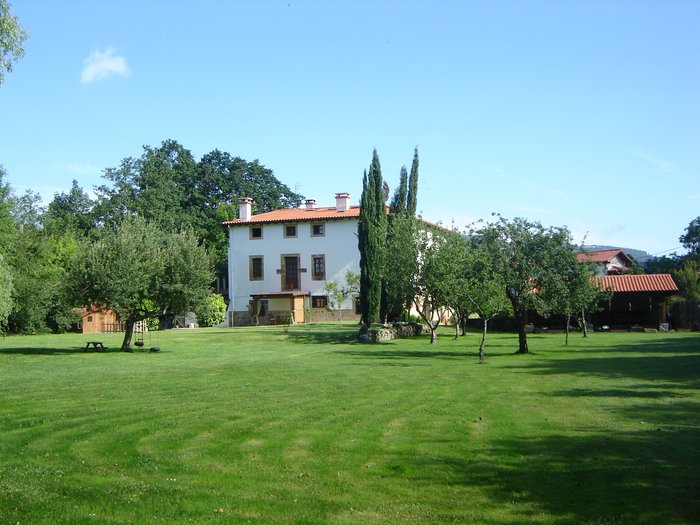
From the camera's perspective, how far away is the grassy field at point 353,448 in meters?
6.96

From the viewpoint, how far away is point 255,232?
61906 millimetres

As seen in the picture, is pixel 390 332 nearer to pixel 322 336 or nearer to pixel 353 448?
pixel 322 336

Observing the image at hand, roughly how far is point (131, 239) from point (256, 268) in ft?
101

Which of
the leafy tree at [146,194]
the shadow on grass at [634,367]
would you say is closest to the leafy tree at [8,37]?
the shadow on grass at [634,367]

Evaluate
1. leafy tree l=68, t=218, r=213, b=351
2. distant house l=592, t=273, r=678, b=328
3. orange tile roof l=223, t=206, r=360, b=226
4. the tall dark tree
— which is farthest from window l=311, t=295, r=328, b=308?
leafy tree l=68, t=218, r=213, b=351

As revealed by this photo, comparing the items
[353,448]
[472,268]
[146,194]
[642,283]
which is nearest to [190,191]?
[146,194]

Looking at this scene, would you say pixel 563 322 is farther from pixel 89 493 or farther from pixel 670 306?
pixel 89 493

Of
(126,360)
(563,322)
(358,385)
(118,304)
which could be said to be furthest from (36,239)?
(358,385)

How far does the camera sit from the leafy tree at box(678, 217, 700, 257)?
7731 cm

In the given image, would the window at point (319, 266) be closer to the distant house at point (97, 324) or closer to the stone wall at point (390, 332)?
the stone wall at point (390, 332)

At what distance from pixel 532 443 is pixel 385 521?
12.6 ft

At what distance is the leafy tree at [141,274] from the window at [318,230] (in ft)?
90.2

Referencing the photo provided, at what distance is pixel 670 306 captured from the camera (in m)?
50.8

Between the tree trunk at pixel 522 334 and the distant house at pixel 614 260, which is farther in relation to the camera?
the distant house at pixel 614 260
